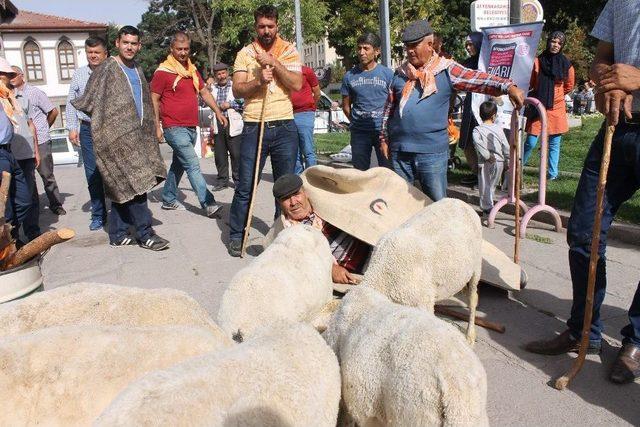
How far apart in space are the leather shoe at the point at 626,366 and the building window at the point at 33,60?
5060 cm

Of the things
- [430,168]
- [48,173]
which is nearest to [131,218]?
[48,173]

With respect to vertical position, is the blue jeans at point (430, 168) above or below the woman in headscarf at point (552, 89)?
below

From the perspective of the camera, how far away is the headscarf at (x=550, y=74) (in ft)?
29.5

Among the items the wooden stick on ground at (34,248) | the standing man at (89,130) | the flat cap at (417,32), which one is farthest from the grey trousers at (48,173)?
the flat cap at (417,32)

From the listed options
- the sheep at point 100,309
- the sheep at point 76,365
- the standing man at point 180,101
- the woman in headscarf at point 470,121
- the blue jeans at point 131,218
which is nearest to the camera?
the sheep at point 76,365

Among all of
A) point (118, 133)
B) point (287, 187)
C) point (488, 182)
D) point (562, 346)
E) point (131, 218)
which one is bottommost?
point (562, 346)

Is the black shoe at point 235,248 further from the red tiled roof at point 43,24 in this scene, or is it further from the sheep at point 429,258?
the red tiled roof at point 43,24

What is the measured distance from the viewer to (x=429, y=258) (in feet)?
10.9

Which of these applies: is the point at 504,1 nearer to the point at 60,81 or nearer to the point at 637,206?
the point at 637,206

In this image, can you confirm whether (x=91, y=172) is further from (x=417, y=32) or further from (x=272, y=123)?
(x=417, y=32)

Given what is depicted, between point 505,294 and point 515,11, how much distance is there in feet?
18.5

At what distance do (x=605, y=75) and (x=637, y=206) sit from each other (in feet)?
14.7

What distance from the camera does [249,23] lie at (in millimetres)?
36281

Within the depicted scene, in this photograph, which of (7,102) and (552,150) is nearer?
(7,102)
